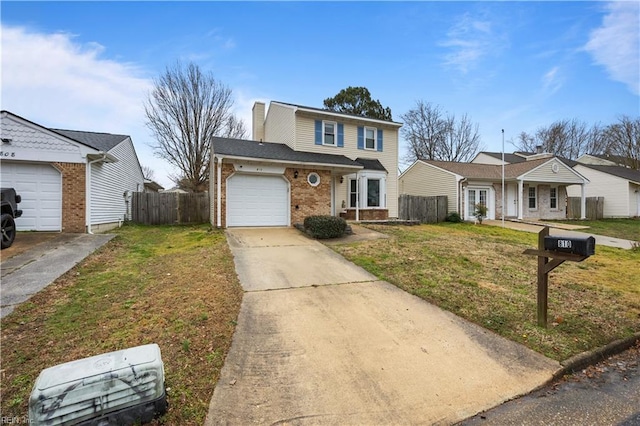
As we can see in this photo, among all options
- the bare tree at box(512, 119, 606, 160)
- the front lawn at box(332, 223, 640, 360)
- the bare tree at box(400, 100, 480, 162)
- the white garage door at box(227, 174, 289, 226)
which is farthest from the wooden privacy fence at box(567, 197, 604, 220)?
the white garage door at box(227, 174, 289, 226)

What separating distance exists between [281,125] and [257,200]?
625 cm

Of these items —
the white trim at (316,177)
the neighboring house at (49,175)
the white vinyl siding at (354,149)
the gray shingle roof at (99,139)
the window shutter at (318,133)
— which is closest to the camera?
the neighboring house at (49,175)

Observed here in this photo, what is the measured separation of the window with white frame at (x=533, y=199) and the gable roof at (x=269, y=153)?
1499cm

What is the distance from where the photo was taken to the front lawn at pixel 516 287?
4.00 m

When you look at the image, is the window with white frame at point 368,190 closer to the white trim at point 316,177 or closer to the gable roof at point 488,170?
the white trim at point 316,177

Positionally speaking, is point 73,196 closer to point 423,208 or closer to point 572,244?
point 572,244

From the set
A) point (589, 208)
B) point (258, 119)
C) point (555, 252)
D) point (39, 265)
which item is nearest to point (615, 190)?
point (589, 208)

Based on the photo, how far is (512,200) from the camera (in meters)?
21.1

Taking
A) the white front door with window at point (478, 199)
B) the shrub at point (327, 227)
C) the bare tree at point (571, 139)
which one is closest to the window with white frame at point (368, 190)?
the shrub at point (327, 227)

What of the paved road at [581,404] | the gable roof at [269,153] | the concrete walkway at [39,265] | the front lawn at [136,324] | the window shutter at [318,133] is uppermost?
the window shutter at [318,133]

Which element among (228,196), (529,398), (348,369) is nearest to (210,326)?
(348,369)

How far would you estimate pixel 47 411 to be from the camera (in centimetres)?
187

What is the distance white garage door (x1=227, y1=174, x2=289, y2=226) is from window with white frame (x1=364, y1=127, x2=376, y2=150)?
6.66 meters

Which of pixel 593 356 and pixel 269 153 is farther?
pixel 269 153
